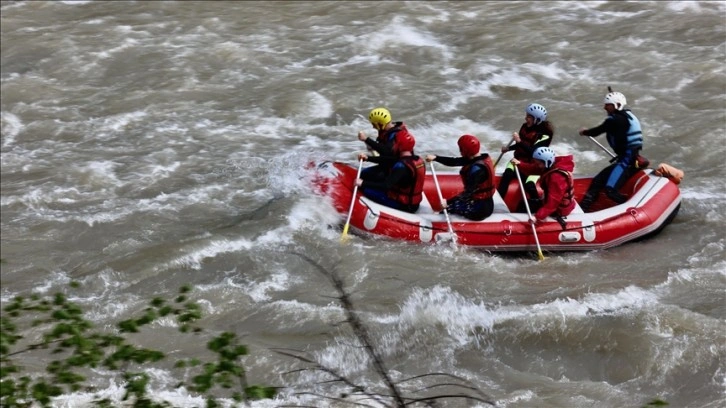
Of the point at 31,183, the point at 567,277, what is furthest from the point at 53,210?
the point at 567,277

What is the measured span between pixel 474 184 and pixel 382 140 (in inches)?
44.6

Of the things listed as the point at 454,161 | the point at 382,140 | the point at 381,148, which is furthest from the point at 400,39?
the point at 454,161

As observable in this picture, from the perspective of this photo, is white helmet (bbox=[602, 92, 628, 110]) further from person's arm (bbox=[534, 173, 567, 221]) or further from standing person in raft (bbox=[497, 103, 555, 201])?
person's arm (bbox=[534, 173, 567, 221])

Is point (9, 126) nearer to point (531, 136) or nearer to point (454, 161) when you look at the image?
point (454, 161)

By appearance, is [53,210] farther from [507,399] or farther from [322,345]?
[507,399]

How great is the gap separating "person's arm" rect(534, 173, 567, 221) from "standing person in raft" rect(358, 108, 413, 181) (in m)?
1.51

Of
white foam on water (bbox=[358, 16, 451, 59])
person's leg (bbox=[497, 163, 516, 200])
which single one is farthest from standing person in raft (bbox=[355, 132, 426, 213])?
white foam on water (bbox=[358, 16, 451, 59])

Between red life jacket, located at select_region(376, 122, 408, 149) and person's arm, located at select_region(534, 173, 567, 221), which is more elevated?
red life jacket, located at select_region(376, 122, 408, 149)

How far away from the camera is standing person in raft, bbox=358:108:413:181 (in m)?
8.62

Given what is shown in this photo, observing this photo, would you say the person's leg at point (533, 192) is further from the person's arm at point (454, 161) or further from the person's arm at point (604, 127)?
the person's arm at point (604, 127)

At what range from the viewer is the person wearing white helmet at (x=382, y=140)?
8.62 metres

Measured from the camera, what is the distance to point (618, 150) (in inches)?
345

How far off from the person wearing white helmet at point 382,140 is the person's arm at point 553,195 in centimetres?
A: 149

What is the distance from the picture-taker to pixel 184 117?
40.2ft
